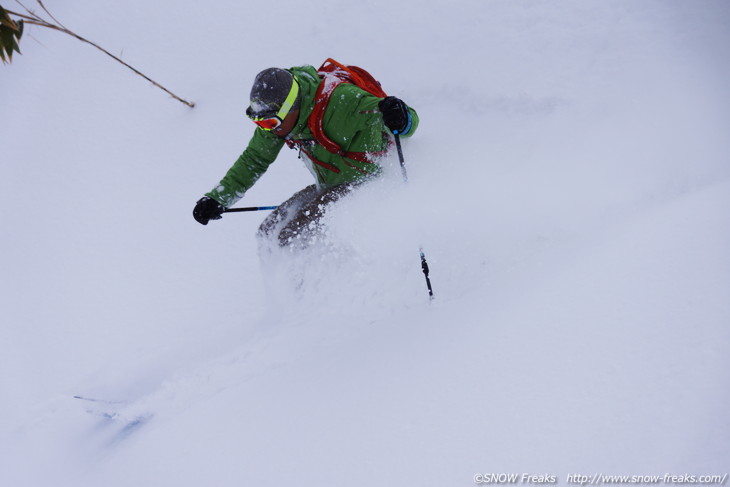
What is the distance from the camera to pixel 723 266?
1.75 meters

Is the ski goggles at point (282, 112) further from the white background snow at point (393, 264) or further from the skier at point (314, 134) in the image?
the white background snow at point (393, 264)

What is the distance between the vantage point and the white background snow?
64.6 inches

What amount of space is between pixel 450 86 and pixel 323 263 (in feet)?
7.66

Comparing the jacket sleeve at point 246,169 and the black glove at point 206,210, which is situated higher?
the jacket sleeve at point 246,169

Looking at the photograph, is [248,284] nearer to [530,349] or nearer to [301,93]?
[301,93]

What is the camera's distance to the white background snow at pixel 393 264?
1.64m

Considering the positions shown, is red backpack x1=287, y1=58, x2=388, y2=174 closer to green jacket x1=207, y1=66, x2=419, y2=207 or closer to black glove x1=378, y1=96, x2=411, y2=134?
green jacket x1=207, y1=66, x2=419, y2=207

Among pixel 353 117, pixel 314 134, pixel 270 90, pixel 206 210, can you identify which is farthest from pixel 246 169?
pixel 353 117

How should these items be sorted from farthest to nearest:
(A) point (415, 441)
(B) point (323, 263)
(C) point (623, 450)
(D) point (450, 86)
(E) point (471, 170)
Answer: (D) point (450, 86), (E) point (471, 170), (B) point (323, 263), (A) point (415, 441), (C) point (623, 450)

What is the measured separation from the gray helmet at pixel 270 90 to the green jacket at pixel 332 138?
0.41 feet

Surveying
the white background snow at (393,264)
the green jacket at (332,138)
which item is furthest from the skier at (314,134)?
the white background snow at (393,264)

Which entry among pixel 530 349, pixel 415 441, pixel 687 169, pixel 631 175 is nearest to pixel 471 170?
pixel 631 175

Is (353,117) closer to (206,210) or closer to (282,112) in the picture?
(282,112)

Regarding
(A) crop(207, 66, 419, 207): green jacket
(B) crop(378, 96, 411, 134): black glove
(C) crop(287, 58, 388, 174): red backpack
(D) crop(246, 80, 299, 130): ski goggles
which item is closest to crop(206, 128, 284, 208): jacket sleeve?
(A) crop(207, 66, 419, 207): green jacket
